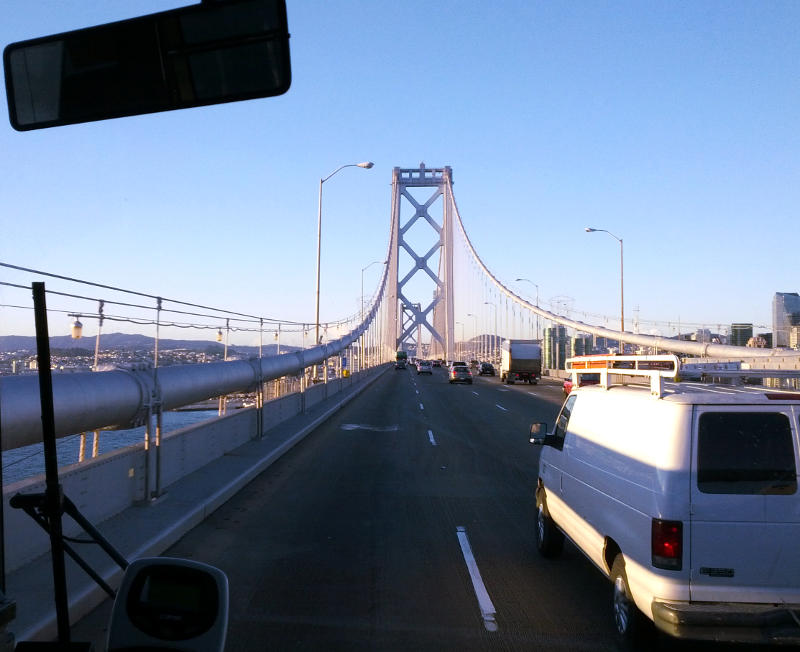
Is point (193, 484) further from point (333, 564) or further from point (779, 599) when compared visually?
point (779, 599)

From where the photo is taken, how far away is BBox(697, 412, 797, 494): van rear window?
4.42m

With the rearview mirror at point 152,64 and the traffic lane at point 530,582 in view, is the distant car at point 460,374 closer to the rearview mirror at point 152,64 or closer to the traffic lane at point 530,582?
the traffic lane at point 530,582

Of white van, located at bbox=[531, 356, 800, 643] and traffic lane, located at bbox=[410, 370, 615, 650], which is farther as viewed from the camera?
traffic lane, located at bbox=[410, 370, 615, 650]

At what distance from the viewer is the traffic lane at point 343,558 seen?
540cm

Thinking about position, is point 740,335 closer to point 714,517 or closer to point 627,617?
point 627,617

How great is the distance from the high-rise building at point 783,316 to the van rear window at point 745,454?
31362 millimetres

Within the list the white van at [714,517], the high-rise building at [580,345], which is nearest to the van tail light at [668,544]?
the white van at [714,517]

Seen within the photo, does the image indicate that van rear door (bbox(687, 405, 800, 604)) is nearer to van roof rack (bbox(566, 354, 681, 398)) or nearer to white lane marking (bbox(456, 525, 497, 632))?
van roof rack (bbox(566, 354, 681, 398))

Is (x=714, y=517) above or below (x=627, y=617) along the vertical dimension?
above

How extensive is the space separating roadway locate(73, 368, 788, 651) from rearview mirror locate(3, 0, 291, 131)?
3.49 m

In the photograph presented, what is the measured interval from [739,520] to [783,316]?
120 feet

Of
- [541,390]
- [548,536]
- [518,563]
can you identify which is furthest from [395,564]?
[541,390]

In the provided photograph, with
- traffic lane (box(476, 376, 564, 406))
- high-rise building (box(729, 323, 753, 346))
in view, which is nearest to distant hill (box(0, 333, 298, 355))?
traffic lane (box(476, 376, 564, 406))

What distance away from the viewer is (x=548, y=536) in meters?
7.28
